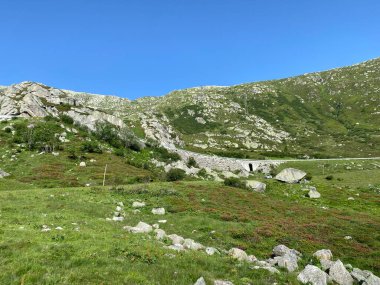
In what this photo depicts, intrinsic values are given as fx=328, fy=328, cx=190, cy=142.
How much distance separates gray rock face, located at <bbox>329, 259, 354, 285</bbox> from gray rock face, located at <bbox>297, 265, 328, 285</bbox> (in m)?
0.97

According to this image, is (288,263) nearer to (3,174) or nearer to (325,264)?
(325,264)

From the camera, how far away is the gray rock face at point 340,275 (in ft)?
58.9

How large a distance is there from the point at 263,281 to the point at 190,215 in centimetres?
2016

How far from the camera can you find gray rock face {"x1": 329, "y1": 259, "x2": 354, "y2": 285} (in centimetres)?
1794

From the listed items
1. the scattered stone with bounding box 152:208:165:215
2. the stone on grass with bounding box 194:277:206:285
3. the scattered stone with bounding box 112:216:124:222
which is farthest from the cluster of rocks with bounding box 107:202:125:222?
the stone on grass with bounding box 194:277:206:285

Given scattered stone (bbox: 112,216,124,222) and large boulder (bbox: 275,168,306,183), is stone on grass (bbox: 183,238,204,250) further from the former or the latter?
large boulder (bbox: 275,168,306,183)

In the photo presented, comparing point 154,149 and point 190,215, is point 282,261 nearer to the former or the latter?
point 190,215

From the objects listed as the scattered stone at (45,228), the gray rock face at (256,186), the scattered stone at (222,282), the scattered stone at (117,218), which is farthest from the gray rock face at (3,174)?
the scattered stone at (222,282)

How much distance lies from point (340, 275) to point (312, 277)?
2.37m

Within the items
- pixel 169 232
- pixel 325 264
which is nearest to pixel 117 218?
pixel 169 232

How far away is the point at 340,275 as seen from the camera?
59.7ft

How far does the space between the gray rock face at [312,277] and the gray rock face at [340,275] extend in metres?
0.97

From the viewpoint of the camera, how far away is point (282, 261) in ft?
66.2

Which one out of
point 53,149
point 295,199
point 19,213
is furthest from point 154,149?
point 19,213
